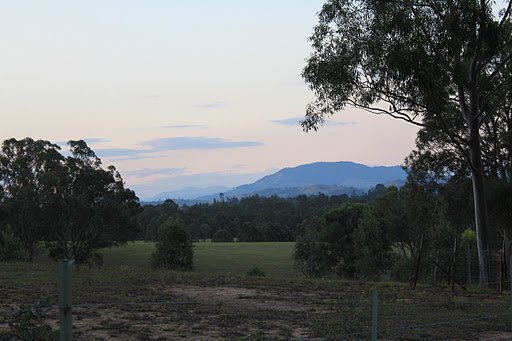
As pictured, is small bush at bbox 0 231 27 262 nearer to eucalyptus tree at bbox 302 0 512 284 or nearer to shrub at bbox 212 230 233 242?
eucalyptus tree at bbox 302 0 512 284

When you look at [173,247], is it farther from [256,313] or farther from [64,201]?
[256,313]

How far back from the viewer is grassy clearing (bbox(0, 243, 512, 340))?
908 centimetres

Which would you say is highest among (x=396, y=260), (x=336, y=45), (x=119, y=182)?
(x=336, y=45)

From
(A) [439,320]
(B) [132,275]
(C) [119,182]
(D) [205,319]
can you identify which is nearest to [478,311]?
(A) [439,320]

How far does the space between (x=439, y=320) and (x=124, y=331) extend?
5922mm

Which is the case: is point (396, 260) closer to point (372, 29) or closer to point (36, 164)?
point (36, 164)

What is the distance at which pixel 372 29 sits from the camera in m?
19.0

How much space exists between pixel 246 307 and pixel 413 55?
1012 centimetres

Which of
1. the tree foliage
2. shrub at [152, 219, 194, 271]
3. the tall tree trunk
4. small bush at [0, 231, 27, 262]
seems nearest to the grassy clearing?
the tall tree trunk

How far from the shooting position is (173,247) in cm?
4688

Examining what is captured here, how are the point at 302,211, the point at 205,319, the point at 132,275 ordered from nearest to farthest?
the point at 205,319 → the point at 132,275 → the point at 302,211

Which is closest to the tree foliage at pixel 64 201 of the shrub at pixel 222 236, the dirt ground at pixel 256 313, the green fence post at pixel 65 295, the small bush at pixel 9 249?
the small bush at pixel 9 249

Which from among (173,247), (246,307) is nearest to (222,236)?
(173,247)

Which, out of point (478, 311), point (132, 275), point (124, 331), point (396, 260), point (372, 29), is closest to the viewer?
point (124, 331)
